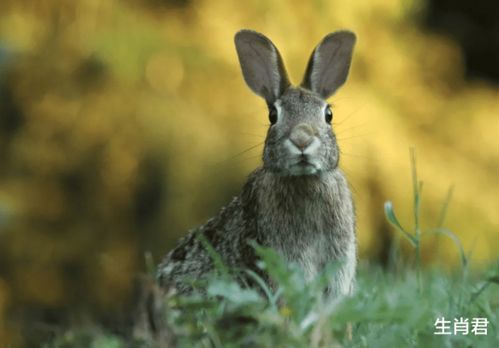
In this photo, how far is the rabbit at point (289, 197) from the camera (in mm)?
3406

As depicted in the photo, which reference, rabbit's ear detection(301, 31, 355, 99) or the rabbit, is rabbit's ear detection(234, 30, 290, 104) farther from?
rabbit's ear detection(301, 31, 355, 99)

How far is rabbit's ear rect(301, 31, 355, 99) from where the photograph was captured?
12.4 feet

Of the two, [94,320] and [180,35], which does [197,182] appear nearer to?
[180,35]

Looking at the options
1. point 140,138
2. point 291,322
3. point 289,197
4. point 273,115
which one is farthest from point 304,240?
point 140,138

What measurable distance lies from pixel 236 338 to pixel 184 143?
14.4 feet

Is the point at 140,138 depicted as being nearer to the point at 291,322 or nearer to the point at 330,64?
the point at 330,64

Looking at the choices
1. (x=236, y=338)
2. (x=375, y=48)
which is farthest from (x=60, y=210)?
(x=236, y=338)

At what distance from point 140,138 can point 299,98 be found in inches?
121

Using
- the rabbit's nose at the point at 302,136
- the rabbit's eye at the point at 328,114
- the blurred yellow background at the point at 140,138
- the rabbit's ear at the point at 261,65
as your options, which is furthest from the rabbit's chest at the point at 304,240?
the blurred yellow background at the point at 140,138

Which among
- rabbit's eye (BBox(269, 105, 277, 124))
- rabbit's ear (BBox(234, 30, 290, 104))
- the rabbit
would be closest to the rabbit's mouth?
the rabbit

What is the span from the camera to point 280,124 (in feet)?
11.6

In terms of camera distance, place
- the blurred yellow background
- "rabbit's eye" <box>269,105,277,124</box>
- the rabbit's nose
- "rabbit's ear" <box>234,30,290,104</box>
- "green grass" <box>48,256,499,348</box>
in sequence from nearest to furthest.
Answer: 1. "green grass" <box>48,256,499,348</box>
2. the rabbit's nose
3. "rabbit's eye" <box>269,105,277,124</box>
4. "rabbit's ear" <box>234,30,290,104</box>
5. the blurred yellow background

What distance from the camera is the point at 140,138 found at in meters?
6.57

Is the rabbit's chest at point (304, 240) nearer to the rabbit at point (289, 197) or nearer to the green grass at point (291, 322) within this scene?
the rabbit at point (289, 197)
